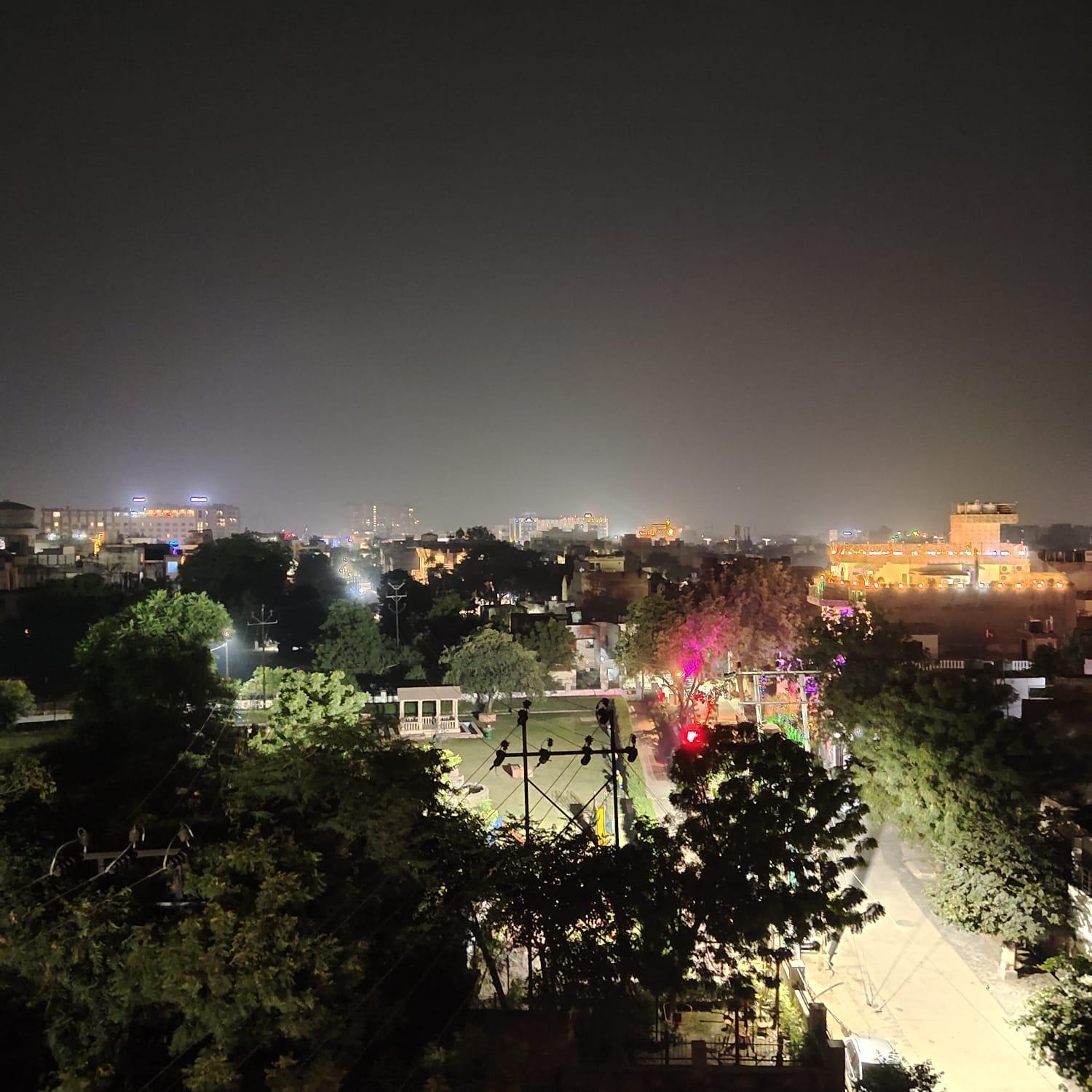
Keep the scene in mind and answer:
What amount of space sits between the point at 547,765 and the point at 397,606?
16363 millimetres

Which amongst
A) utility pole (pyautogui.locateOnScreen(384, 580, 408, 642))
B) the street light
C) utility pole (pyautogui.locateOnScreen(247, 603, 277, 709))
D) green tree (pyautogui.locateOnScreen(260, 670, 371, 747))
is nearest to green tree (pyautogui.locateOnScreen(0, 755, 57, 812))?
green tree (pyautogui.locateOnScreen(260, 670, 371, 747))

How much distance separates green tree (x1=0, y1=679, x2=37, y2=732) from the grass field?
976 cm

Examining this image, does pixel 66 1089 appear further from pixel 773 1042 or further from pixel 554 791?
pixel 554 791

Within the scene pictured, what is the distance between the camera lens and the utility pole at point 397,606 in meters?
30.1

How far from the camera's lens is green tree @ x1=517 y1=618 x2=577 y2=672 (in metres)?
25.9

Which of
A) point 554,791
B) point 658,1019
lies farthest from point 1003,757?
point 554,791

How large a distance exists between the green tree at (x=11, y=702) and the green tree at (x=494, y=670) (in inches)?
404

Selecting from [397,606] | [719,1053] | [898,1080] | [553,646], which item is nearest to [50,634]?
[397,606]

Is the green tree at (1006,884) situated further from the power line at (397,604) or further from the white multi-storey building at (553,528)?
the white multi-storey building at (553,528)

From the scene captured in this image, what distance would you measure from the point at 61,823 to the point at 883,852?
1232cm

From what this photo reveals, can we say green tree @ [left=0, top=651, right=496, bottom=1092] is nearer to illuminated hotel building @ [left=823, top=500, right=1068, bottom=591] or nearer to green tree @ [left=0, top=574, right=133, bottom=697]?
green tree @ [left=0, top=574, right=133, bottom=697]

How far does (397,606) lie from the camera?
32469 millimetres

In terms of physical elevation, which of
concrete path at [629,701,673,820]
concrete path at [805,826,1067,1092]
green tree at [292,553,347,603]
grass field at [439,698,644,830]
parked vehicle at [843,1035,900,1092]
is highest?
green tree at [292,553,347,603]

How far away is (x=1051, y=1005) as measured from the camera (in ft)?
24.9
